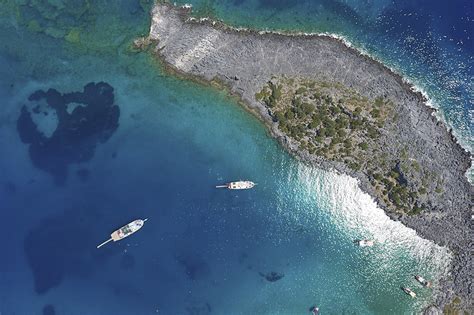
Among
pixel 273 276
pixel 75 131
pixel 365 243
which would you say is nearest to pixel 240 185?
pixel 273 276

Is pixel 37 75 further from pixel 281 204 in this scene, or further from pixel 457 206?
pixel 457 206

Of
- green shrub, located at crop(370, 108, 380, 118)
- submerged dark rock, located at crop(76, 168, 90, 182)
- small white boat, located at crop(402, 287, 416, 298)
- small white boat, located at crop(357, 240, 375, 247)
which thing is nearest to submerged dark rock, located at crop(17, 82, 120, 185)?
submerged dark rock, located at crop(76, 168, 90, 182)

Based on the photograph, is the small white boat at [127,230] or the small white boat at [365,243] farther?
the small white boat at [127,230]

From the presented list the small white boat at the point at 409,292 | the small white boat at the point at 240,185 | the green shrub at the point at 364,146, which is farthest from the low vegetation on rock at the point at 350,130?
the small white boat at the point at 409,292

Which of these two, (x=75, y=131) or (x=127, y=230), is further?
(x=75, y=131)

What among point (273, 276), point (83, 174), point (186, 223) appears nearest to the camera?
point (273, 276)

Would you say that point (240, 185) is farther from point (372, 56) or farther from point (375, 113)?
point (372, 56)

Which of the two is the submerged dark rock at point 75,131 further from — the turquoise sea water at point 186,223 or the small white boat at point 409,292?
the small white boat at point 409,292

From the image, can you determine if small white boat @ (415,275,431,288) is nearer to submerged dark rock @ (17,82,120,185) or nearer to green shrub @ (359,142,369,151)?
green shrub @ (359,142,369,151)
